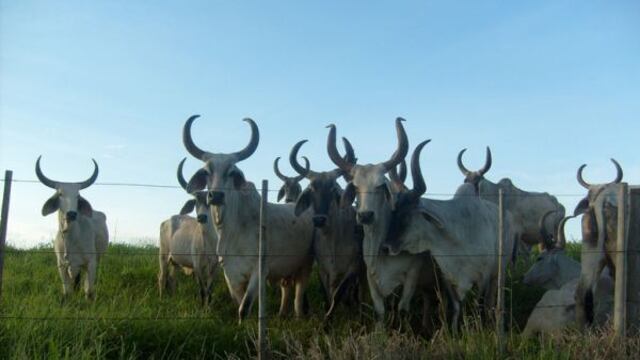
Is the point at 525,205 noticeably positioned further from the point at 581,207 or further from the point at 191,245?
the point at 191,245

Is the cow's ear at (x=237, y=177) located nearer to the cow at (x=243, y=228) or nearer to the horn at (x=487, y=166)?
the cow at (x=243, y=228)

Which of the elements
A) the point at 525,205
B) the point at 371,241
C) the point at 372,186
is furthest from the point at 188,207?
the point at 525,205

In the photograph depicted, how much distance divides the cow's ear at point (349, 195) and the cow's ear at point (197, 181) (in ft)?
5.14

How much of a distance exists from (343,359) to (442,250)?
2.82 meters

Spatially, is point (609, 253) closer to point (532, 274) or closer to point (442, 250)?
point (442, 250)

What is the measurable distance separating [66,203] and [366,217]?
432 cm

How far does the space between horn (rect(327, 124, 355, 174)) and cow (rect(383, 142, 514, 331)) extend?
27.3 inches

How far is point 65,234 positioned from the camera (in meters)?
9.44

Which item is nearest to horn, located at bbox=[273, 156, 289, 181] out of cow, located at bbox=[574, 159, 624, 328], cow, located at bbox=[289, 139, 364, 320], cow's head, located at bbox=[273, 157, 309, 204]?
cow's head, located at bbox=[273, 157, 309, 204]

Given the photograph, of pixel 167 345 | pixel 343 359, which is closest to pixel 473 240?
pixel 343 359

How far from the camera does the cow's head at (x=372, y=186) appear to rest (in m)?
7.34

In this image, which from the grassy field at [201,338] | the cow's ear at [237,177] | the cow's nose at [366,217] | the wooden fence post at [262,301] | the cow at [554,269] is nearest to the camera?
the grassy field at [201,338]

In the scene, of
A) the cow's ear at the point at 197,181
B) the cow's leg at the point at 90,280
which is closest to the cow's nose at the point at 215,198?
the cow's ear at the point at 197,181

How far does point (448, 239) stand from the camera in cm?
791
